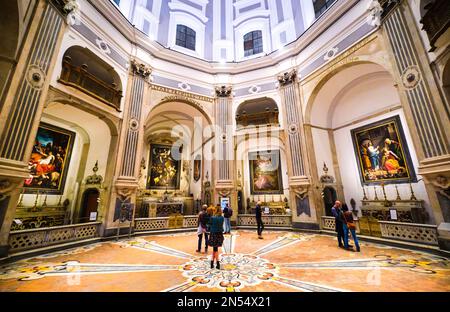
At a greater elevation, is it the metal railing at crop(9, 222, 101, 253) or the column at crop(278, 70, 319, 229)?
the column at crop(278, 70, 319, 229)

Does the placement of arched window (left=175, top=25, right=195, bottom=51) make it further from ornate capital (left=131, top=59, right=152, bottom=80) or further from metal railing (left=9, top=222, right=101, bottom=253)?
metal railing (left=9, top=222, right=101, bottom=253)

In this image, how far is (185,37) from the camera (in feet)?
42.4

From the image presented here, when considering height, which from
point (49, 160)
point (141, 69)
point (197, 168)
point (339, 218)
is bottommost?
point (339, 218)

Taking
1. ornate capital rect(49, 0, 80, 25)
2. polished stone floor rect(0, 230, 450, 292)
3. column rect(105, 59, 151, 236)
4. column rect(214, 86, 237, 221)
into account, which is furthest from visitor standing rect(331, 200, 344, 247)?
ornate capital rect(49, 0, 80, 25)

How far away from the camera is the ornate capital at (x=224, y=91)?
11.7 meters

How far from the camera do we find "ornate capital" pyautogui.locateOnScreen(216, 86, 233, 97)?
1170 centimetres

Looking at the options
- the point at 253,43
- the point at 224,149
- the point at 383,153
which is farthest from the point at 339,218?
the point at 253,43

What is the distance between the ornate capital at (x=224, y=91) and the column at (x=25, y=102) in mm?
7675

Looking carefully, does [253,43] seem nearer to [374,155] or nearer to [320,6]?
[320,6]

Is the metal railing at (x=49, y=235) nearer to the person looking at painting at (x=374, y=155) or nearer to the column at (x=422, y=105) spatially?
the column at (x=422, y=105)

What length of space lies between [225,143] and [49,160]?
907 centimetres

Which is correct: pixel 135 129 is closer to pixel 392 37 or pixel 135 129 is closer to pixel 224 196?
pixel 224 196

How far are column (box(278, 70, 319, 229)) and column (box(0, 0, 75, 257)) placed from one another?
10194 millimetres

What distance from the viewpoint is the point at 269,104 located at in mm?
13383
